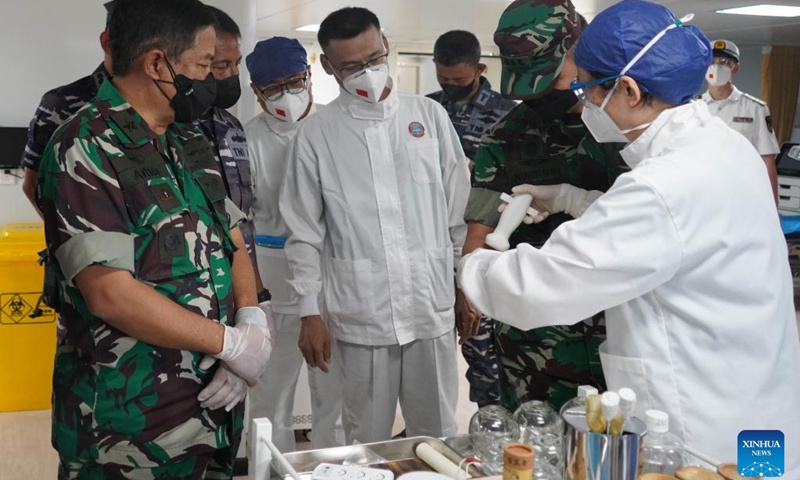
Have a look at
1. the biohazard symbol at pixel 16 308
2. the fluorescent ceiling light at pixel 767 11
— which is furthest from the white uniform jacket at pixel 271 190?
the fluorescent ceiling light at pixel 767 11

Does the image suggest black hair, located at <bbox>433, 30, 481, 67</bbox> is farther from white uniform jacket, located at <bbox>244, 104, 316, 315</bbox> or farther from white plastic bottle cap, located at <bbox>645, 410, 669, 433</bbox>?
white plastic bottle cap, located at <bbox>645, 410, 669, 433</bbox>

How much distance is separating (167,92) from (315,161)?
84cm

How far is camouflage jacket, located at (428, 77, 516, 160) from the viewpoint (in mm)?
3947

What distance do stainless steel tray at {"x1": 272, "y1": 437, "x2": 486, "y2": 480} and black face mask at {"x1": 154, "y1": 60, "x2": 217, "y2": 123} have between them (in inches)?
34.3

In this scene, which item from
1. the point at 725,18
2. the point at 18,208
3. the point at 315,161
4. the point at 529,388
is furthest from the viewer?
the point at 725,18

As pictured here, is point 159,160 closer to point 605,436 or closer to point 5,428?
point 605,436

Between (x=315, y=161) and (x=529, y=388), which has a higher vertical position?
(x=315, y=161)

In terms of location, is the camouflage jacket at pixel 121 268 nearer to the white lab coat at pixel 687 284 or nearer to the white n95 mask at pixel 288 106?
the white lab coat at pixel 687 284

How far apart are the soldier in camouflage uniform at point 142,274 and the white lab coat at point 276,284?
1247 mm

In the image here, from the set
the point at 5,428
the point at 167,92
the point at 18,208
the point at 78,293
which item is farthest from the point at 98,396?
the point at 18,208

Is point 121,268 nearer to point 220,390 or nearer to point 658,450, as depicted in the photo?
point 220,390

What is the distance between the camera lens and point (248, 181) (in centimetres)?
294

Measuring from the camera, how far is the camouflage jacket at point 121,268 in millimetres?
1714

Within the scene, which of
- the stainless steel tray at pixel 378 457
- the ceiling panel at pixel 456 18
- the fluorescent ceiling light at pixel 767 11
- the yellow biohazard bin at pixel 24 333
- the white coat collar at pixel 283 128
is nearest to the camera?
the stainless steel tray at pixel 378 457
